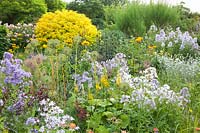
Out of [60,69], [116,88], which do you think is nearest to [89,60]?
[60,69]

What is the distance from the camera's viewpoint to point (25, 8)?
590 inches

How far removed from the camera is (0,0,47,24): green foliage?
1489cm

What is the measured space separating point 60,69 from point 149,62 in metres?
1.52

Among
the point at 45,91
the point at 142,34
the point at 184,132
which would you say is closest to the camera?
the point at 184,132

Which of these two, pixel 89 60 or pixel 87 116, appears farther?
pixel 89 60

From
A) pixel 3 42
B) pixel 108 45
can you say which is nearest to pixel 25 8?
A: pixel 3 42

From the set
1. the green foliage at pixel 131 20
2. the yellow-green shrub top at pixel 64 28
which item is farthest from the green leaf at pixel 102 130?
the green foliage at pixel 131 20

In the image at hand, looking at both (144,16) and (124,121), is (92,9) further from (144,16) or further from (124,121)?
(124,121)

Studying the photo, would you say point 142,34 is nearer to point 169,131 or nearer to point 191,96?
point 191,96

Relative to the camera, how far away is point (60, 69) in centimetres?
666

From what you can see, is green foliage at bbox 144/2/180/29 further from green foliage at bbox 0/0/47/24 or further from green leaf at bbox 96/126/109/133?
green leaf at bbox 96/126/109/133

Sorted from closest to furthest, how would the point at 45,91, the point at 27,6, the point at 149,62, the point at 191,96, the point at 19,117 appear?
the point at 19,117, the point at 45,91, the point at 191,96, the point at 149,62, the point at 27,6

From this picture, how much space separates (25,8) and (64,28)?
5.99 metres

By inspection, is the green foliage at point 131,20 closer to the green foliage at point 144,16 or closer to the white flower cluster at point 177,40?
the green foliage at point 144,16
